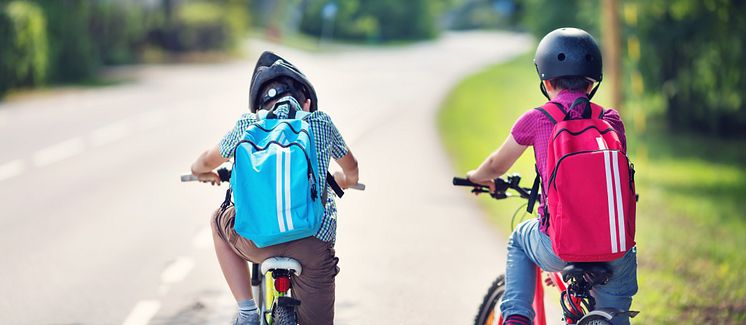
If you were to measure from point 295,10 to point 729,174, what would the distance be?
26698 mm

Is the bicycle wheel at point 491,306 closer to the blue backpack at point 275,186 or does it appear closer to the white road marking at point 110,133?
the blue backpack at point 275,186

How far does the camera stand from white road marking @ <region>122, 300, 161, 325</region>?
630 centimetres

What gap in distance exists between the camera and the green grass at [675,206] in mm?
7492

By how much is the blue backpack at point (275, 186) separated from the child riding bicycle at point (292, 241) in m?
0.07

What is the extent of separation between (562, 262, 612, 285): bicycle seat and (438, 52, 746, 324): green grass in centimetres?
296

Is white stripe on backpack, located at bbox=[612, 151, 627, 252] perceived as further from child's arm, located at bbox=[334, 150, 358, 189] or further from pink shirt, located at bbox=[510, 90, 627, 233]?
child's arm, located at bbox=[334, 150, 358, 189]

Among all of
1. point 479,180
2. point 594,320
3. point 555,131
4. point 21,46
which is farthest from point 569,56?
point 21,46

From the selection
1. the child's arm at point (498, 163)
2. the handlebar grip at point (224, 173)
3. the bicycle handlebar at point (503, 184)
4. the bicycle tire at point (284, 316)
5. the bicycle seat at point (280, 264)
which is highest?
the child's arm at point (498, 163)

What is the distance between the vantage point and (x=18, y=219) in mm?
10016

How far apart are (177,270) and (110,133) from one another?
35.0 feet

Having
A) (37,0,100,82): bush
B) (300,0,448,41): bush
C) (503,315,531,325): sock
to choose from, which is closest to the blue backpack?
(503,315,531,325): sock

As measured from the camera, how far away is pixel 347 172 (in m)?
4.58

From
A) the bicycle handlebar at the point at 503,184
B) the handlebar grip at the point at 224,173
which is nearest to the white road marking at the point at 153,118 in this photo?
the handlebar grip at the point at 224,173

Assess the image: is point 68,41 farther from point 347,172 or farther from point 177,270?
point 347,172
